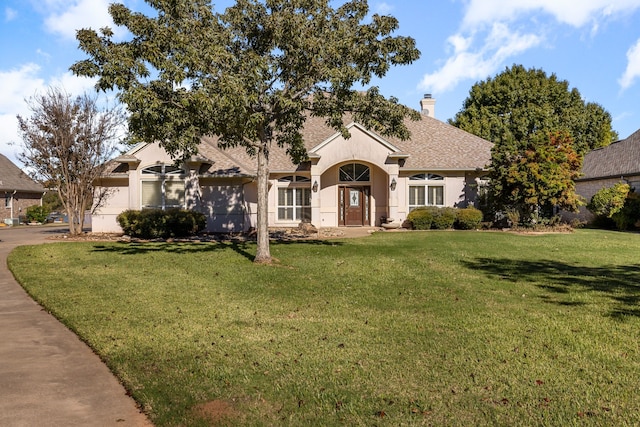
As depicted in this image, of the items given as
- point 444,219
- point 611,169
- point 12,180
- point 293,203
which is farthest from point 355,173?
point 12,180

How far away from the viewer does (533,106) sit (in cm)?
4159

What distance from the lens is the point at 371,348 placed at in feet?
19.8

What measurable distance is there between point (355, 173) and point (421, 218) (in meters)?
4.83

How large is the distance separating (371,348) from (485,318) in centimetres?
227

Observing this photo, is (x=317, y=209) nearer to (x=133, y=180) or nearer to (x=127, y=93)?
(x=133, y=180)

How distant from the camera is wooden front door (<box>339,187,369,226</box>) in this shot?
89.0 ft

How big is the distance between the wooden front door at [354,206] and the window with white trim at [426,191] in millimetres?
2470

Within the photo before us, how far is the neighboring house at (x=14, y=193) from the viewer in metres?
38.6

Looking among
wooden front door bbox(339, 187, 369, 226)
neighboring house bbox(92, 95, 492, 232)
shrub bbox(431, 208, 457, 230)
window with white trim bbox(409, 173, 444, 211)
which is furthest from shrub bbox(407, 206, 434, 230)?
wooden front door bbox(339, 187, 369, 226)

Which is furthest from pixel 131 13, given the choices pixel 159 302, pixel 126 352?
pixel 126 352

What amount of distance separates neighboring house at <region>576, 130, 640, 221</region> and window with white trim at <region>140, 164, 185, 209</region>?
69.9ft

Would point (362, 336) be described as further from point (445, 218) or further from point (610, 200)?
point (610, 200)

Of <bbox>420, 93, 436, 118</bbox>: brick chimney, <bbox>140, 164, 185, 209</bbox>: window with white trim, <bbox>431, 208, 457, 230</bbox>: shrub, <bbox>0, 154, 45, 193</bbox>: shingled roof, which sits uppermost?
<bbox>420, 93, 436, 118</bbox>: brick chimney

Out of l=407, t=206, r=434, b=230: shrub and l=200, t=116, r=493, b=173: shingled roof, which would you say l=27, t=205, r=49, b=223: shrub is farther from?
l=407, t=206, r=434, b=230: shrub
